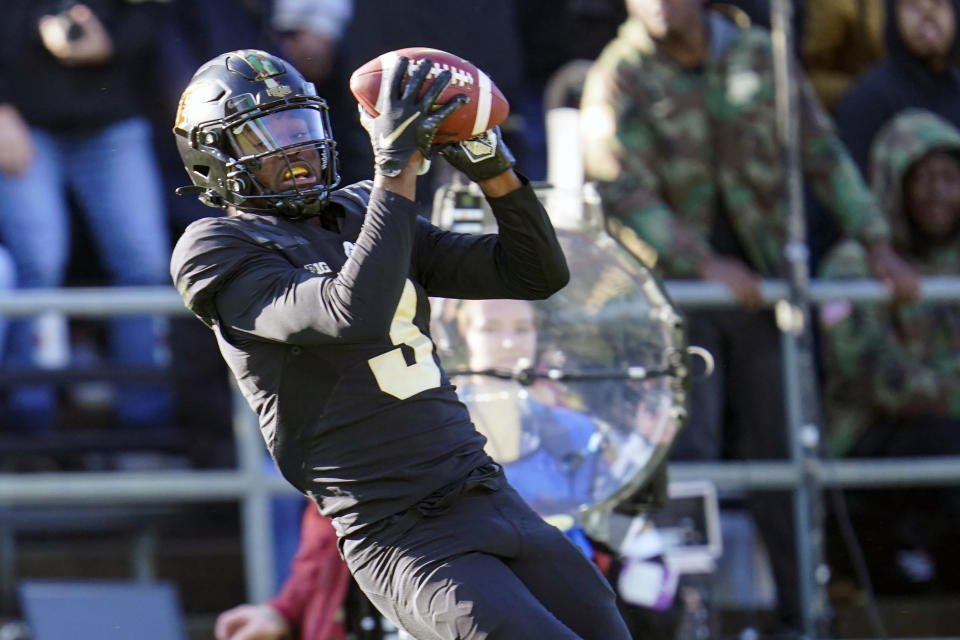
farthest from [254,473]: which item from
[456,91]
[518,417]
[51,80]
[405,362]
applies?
[456,91]

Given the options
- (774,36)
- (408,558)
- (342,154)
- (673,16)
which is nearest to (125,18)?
(342,154)

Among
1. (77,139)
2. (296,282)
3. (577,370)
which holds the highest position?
(296,282)

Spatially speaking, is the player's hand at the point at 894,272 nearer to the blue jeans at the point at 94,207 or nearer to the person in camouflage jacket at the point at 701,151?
the person in camouflage jacket at the point at 701,151

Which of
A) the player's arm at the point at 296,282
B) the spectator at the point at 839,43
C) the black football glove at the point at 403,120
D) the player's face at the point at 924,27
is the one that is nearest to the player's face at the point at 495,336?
the player's arm at the point at 296,282

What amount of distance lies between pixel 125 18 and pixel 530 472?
2.30 m

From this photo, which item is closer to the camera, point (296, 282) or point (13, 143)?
point (296, 282)

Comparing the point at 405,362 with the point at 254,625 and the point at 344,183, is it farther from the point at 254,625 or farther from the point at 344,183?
the point at 344,183

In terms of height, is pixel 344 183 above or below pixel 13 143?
below

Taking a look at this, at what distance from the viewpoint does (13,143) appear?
5109mm

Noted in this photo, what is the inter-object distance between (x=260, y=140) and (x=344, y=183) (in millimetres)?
2084

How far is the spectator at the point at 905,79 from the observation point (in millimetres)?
5297

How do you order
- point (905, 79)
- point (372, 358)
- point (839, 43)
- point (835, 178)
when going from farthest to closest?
point (839, 43), point (905, 79), point (835, 178), point (372, 358)

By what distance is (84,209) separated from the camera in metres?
5.22

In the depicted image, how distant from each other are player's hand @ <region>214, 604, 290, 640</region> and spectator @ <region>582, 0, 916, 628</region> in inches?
56.3
